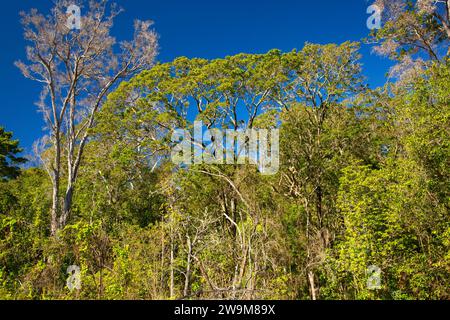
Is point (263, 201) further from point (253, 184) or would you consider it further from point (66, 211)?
point (66, 211)

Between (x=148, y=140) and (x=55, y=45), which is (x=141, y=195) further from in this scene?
(x=55, y=45)

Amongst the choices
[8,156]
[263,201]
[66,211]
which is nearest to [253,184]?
[263,201]

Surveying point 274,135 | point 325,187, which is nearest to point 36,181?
point 274,135

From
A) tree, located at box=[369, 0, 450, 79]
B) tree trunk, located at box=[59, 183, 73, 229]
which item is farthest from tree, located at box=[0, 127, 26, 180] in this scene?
tree, located at box=[369, 0, 450, 79]

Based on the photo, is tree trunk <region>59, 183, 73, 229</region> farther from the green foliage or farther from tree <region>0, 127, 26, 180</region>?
tree <region>0, 127, 26, 180</region>

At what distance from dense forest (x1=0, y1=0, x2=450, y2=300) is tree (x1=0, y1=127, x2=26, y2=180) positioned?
11 cm

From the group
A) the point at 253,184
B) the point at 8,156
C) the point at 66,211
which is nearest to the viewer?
the point at 253,184

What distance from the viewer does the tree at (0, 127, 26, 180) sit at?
61.4 feet

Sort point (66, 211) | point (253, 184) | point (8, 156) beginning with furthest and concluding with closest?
1. point (8, 156)
2. point (66, 211)
3. point (253, 184)

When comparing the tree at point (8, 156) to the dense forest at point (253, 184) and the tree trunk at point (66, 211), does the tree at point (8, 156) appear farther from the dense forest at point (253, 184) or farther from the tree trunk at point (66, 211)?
the tree trunk at point (66, 211)

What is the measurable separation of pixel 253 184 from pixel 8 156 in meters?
16.7

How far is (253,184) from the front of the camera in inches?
412

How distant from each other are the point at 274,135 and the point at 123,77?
9.22 m

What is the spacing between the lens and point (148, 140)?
13.8 metres
